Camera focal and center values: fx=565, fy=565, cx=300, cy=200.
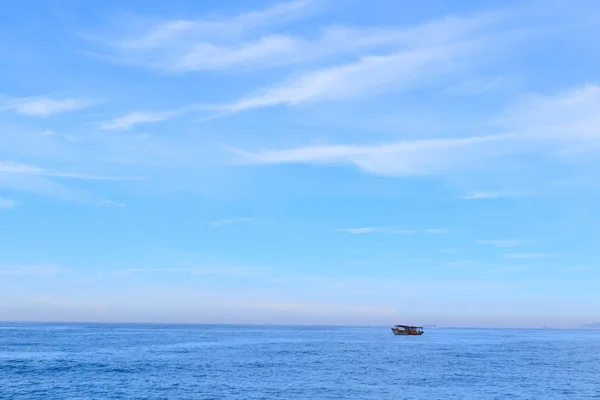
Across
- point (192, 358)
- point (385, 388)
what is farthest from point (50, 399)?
point (192, 358)

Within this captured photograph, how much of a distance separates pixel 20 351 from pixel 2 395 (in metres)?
59.2

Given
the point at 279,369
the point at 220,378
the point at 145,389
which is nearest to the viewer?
the point at 145,389

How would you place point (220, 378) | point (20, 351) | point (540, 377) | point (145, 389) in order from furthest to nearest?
point (20, 351) → point (540, 377) → point (220, 378) → point (145, 389)

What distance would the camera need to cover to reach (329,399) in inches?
2350

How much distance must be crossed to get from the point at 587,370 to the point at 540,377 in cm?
1630

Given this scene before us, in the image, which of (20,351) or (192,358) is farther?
(20,351)

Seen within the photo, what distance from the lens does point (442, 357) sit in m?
114

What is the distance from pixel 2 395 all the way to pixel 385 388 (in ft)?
139

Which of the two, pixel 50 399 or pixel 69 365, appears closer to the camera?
pixel 50 399

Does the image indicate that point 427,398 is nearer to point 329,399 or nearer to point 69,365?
point 329,399

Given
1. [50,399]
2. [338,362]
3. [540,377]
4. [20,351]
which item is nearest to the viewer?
[50,399]

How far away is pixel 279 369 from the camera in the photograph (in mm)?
87000

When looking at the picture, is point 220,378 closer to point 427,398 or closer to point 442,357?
point 427,398

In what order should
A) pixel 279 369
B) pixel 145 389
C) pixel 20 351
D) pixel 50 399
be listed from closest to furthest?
pixel 50 399 < pixel 145 389 < pixel 279 369 < pixel 20 351
